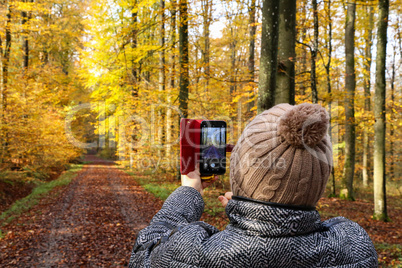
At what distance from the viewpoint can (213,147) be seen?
149 centimetres

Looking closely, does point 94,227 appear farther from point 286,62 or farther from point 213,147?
point 213,147

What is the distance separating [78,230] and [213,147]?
22.7ft

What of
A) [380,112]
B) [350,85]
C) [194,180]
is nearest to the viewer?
[194,180]

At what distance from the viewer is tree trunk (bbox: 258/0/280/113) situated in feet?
10.9

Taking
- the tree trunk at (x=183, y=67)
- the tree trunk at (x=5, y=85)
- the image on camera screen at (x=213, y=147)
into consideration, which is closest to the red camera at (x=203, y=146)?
the image on camera screen at (x=213, y=147)

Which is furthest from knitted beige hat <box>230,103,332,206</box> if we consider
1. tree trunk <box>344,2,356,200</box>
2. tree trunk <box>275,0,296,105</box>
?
tree trunk <box>344,2,356,200</box>

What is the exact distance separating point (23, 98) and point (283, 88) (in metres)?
10.5

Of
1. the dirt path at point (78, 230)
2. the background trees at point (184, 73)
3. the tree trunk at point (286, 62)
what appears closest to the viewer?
the tree trunk at point (286, 62)

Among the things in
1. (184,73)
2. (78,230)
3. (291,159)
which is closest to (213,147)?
(291,159)

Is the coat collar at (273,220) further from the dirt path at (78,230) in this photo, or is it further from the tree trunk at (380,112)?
the tree trunk at (380,112)

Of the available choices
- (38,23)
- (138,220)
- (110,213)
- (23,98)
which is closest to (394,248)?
(138,220)

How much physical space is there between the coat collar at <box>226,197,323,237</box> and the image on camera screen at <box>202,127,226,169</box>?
0.48 metres

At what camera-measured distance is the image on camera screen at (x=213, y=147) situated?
144 cm

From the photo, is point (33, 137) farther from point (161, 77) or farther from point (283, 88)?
point (283, 88)
